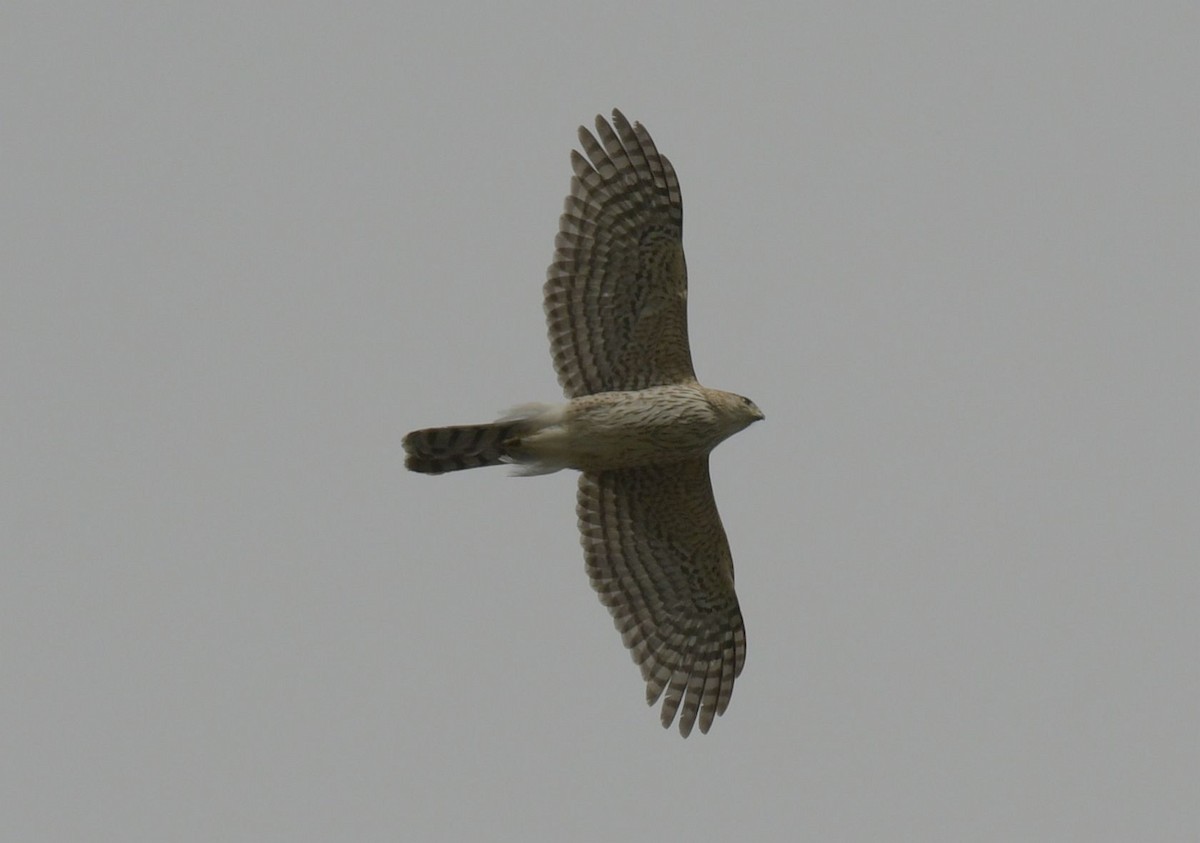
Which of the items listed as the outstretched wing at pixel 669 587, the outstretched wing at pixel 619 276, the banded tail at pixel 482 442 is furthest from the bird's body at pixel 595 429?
the outstretched wing at pixel 669 587

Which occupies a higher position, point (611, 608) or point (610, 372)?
point (610, 372)

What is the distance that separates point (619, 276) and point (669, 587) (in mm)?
2822

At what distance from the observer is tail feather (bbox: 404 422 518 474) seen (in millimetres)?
16938

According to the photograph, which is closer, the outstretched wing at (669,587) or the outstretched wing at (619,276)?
the outstretched wing at (619,276)

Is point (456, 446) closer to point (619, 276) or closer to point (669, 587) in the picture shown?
point (619, 276)

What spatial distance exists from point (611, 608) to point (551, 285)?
113 inches

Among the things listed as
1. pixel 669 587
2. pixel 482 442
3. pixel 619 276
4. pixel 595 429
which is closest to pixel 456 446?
pixel 482 442

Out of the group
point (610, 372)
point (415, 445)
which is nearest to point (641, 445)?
point (610, 372)

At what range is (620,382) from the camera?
56.6ft

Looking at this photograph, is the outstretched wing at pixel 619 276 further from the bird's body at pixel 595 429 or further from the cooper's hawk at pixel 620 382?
the bird's body at pixel 595 429

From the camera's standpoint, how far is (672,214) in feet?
56.2

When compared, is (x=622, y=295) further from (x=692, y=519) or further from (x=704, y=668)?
(x=704, y=668)

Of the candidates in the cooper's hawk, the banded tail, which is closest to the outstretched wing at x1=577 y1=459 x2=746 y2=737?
the cooper's hawk

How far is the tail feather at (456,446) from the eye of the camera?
55.6ft
